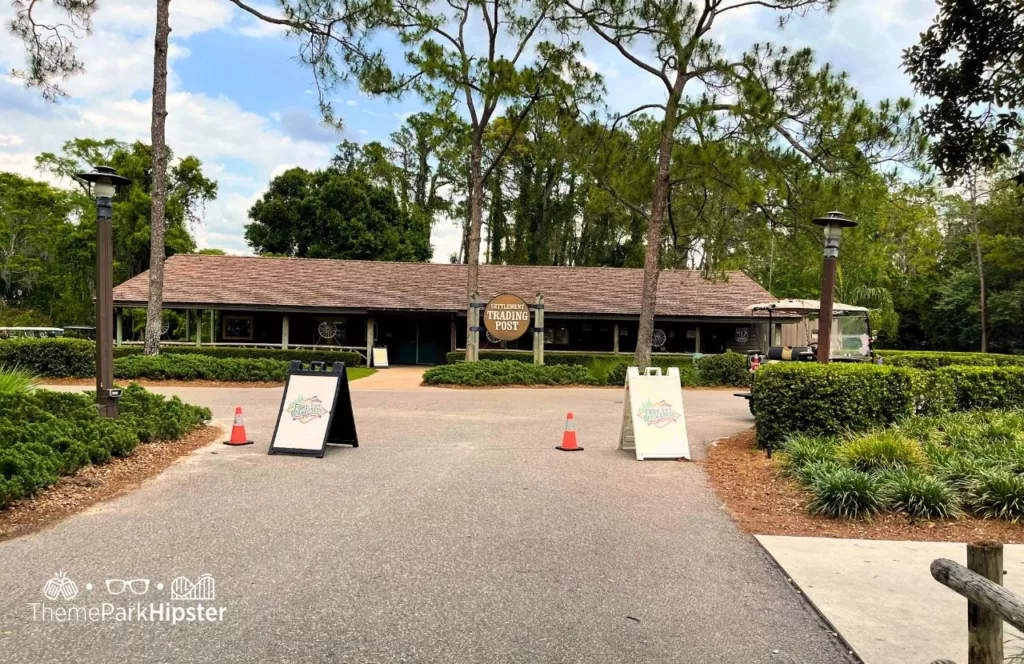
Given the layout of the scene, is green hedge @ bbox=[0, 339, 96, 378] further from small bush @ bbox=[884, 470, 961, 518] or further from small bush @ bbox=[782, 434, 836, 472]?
small bush @ bbox=[884, 470, 961, 518]

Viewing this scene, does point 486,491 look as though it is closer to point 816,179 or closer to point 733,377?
point 816,179

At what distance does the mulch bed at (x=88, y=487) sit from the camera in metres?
5.63

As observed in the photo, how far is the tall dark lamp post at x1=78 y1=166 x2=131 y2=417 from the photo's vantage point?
928 cm

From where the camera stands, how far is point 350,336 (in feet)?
95.7

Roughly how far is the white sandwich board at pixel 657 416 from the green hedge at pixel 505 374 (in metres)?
10.5

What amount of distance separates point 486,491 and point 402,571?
7.63 ft

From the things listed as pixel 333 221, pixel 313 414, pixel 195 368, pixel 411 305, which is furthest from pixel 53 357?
pixel 333 221

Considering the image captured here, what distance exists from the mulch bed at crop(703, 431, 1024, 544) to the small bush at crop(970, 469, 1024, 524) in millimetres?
123

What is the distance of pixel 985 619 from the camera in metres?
2.74

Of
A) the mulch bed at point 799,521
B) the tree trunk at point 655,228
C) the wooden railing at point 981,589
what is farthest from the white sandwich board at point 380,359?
the wooden railing at point 981,589

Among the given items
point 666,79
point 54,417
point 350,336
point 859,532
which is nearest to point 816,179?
point 666,79

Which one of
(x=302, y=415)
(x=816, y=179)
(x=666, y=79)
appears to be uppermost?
(x=666, y=79)

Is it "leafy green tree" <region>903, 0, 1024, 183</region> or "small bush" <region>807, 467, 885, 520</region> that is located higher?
"leafy green tree" <region>903, 0, 1024, 183</region>

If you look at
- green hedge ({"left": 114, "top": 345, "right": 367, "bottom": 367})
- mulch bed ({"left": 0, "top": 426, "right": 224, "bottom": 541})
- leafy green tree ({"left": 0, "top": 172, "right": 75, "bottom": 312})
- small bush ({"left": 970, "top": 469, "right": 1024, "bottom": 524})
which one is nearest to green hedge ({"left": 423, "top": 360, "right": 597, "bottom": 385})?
green hedge ({"left": 114, "top": 345, "right": 367, "bottom": 367})
